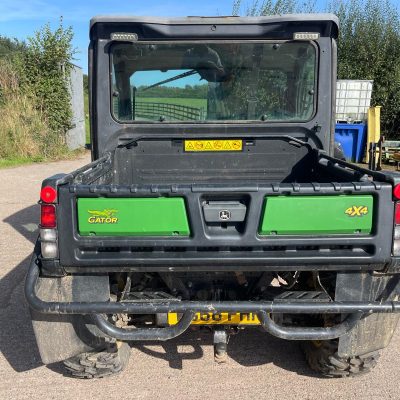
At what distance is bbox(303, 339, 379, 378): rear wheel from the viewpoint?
9.91ft

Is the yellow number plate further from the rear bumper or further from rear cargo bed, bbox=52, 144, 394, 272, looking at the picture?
rear cargo bed, bbox=52, 144, 394, 272

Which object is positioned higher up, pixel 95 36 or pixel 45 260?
pixel 95 36

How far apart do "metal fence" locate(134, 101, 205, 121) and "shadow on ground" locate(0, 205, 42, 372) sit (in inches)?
83.3

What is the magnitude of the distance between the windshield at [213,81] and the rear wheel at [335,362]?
74.0 inches

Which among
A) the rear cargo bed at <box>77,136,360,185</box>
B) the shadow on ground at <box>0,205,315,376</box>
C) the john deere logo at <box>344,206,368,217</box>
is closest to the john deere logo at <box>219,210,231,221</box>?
the john deere logo at <box>344,206,368,217</box>

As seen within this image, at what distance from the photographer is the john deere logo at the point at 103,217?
243 cm

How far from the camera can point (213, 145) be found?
3.96m

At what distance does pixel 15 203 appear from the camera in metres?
8.82

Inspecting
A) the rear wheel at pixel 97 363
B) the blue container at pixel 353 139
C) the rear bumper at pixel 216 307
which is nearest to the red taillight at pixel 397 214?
the rear bumper at pixel 216 307

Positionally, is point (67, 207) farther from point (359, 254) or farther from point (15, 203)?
point (15, 203)

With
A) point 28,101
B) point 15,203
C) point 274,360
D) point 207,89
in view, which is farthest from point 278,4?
point 274,360

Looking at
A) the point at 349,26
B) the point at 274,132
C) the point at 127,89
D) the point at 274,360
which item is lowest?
the point at 274,360

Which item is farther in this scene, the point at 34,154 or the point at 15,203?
the point at 34,154

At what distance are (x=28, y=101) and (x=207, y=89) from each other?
11.9 m
